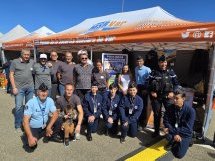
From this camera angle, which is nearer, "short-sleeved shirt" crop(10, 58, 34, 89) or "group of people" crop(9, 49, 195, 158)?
"group of people" crop(9, 49, 195, 158)

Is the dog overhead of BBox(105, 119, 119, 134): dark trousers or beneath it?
overhead

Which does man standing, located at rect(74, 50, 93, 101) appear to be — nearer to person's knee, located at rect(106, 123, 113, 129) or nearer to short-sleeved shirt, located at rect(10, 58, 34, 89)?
person's knee, located at rect(106, 123, 113, 129)

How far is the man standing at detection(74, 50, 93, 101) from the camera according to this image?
5352mm

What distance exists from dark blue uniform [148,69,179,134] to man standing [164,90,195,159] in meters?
0.39

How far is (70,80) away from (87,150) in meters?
2.06

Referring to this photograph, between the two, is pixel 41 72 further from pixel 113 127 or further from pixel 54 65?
pixel 113 127

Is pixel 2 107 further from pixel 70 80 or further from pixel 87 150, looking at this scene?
pixel 87 150

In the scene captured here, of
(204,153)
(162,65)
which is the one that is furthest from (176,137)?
(162,65)

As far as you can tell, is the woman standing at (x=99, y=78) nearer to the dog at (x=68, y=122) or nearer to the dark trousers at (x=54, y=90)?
the dog at (x=68, y=122)

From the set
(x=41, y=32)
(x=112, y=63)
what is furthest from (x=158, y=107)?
(x=41, y=32)

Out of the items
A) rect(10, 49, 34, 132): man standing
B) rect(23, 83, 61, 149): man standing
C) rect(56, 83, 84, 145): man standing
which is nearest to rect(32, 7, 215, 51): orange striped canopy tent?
rect(56, 83, 84, 145): man standing

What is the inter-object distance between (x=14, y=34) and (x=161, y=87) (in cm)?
1755

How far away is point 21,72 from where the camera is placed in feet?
16.9

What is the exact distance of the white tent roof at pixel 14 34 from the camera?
19519 mm
